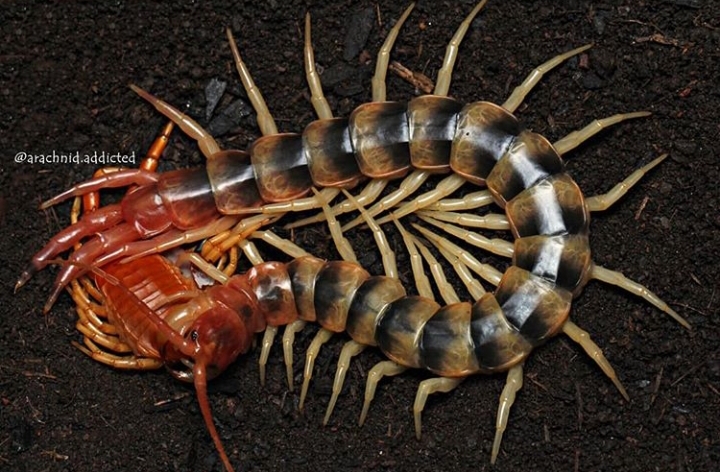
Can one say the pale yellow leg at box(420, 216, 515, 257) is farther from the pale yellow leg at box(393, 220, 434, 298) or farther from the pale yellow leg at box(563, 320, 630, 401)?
the pale yellow leg at box(563, 320, 630, 401)

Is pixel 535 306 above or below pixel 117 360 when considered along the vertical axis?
below

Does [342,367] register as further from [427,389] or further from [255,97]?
[255,97]

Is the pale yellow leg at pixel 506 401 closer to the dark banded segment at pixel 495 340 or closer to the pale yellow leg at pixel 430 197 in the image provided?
the dark banded segment at pixel 495 340

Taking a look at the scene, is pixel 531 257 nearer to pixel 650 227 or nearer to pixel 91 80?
pixel 650 227

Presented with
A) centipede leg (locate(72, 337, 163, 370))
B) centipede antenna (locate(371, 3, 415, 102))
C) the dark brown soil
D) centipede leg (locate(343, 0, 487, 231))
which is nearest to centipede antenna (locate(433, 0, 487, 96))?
centipede leg (locate(343, 0, 487, 231))

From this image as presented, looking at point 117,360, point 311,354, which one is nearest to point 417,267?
point 311,354

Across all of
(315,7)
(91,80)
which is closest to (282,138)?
(315,7)
